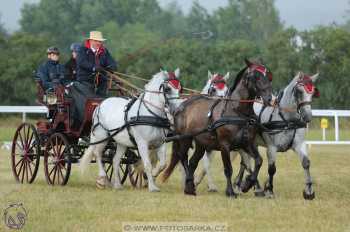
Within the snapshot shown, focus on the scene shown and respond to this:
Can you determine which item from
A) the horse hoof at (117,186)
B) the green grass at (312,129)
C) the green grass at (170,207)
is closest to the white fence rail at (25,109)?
the green grass at (312,129)

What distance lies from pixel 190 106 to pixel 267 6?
71.8 meters

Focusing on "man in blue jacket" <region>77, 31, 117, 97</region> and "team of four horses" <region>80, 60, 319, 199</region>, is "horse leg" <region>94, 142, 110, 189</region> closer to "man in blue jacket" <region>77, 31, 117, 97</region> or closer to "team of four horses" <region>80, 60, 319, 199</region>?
"team of four horses" <region>80, 60, 319, 199</region>

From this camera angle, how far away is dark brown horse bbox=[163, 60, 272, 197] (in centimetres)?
1242

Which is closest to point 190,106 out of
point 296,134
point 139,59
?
point 296,134

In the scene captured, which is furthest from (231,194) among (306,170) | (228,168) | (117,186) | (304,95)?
(117,186)

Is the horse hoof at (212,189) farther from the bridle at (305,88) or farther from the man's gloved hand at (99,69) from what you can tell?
the man's gloved hand at (99,69)

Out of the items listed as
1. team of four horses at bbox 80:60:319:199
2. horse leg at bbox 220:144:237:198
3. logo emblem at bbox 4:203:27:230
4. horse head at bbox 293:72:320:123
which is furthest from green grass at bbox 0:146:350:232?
horse head at bbox 293:72:320:123

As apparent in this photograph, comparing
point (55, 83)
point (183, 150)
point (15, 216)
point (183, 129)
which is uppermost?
point (55, 83)

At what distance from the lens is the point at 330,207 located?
11.3 m

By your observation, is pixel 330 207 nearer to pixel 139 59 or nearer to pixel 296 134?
pixel 296 134

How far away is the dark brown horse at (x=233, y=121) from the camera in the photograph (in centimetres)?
1242

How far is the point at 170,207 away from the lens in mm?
11219

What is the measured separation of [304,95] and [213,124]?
1.31 meters

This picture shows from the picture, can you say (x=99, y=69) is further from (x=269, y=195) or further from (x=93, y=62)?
(x=269, y=195)
